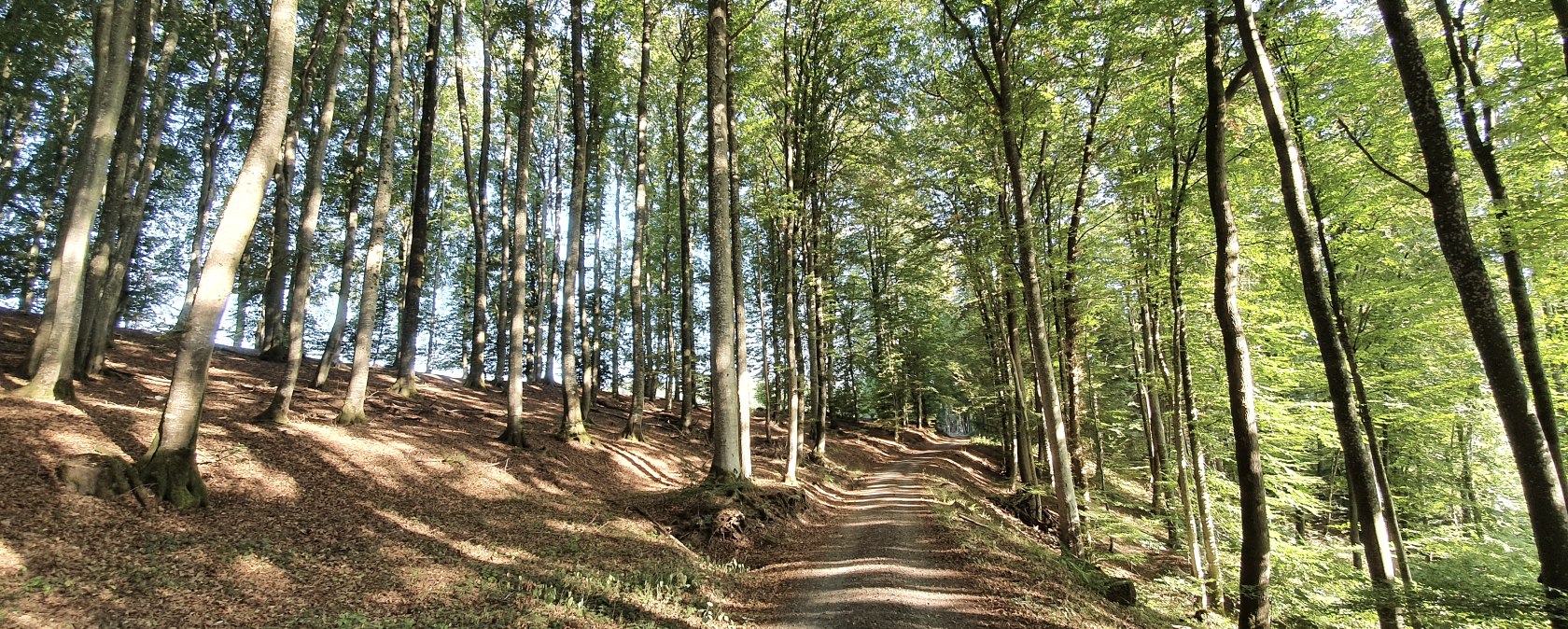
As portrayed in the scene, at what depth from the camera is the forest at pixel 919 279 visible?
592 centimetres

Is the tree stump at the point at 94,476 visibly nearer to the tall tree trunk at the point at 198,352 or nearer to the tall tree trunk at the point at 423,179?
the tall tree trunk at the point at 198,352

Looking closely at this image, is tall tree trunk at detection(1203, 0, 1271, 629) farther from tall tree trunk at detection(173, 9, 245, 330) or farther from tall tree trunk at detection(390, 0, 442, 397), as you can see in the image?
tall tree trunk at detection(173, 9, 245, 330)

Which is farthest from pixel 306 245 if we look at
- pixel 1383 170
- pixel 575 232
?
pixel 1383 170

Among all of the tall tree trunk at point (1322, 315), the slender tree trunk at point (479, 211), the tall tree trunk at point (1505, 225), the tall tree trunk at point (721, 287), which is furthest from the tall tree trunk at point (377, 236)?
the tall tree trunk at point (1505, 225)

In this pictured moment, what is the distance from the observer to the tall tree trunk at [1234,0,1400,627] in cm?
623

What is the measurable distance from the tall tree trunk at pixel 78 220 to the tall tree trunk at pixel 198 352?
161 inches

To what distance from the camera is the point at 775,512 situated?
1030cm

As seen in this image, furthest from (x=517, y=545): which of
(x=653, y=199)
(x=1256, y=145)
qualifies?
(x=653, y=199)

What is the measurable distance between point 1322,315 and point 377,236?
1604cm

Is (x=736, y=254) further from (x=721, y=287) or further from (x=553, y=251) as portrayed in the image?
(x=553, y=251)

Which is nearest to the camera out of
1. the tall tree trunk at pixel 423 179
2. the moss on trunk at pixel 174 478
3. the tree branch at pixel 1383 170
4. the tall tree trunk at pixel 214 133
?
the moss on trunk at pixel 174 478

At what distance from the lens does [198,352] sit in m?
5.94

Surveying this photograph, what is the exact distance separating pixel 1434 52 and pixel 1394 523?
8.60 m

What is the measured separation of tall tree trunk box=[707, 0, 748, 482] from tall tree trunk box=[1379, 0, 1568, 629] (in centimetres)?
879
